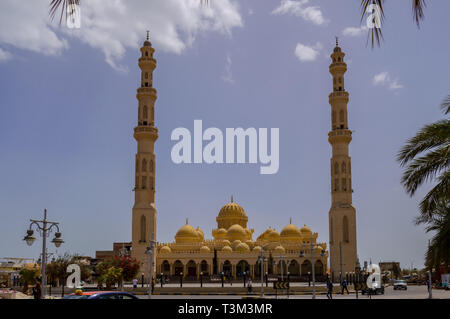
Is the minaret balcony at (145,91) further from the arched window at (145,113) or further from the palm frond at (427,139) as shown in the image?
the palm frond at (427,139)

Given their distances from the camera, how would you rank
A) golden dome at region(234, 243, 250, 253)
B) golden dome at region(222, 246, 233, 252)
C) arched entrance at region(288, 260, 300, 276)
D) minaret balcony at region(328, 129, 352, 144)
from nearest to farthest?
minaret balcony at region(328, 129, 352, 144)
golden dome at region(234, 243, 250, 253)
golden dome at region(222, 246, 233, 252)
arched entrance at region(288, 260, 300, 276)

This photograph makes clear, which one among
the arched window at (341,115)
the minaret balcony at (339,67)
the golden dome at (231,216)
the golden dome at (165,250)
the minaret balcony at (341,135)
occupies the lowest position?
the golden dome at (165,250)

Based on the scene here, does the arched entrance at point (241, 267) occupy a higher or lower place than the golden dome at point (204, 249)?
lower

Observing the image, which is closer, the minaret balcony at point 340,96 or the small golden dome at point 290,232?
the minaret balcony at point 340,96

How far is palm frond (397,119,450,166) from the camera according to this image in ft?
38.7

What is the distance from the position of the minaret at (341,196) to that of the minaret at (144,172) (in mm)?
19954

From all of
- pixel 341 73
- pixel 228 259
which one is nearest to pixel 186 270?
pixel 228 259

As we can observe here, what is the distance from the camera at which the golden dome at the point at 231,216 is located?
74938mm

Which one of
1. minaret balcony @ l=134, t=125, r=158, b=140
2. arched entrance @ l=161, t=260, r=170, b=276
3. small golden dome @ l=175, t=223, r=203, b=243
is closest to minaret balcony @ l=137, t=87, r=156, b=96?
minaret balcony @ l=134, t=125, r=158, b=140

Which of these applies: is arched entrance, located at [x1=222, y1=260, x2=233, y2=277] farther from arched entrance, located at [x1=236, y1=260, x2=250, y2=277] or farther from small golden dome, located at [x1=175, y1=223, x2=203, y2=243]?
small golden dome, located at [x1=175, y1=223, x2=203, y2=243]

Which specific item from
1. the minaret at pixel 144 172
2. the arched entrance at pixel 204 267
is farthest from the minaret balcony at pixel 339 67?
the arched entrance at pixel 204 267
